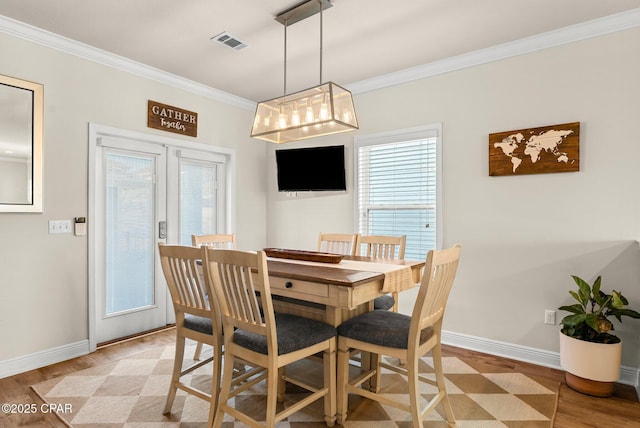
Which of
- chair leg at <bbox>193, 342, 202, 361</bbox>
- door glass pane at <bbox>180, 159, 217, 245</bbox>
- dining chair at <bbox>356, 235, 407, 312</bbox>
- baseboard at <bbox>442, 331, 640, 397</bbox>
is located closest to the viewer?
baseboard at <bbox>442, 331, 640, 397</bbox>

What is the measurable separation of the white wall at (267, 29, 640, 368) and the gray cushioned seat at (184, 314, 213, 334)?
2.20 m

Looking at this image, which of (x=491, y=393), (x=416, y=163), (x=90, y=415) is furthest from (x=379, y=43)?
(x=90, y=415)

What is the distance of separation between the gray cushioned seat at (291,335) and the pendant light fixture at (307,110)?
1.25 meters

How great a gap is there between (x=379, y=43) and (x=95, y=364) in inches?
137

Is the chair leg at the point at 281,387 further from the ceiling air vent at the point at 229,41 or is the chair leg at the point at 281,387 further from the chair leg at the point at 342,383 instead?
the ceiling air vent at the point at 229,41

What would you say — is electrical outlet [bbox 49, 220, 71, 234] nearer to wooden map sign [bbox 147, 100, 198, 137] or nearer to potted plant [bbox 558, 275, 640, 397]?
wooden map sign [bbox 147, 100, 198, 137]

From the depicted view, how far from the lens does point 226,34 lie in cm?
291

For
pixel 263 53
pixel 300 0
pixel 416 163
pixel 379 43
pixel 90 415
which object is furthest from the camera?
pixel 416 163

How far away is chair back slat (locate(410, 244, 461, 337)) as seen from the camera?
5.90ft

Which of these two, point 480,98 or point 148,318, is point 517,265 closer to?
point 480,98

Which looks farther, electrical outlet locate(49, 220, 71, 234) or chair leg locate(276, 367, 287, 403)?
electrical outlet locate(49, 220, 71, 234)

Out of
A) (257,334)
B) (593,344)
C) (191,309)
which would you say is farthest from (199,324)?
(593,344)

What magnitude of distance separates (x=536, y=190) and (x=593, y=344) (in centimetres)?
120

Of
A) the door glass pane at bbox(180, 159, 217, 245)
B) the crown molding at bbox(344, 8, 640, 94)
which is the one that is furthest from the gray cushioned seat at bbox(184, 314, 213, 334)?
the crown molding at bbox(344, 8, 640, 94)
